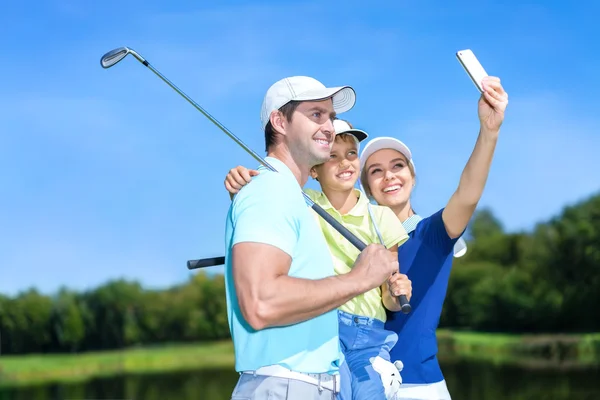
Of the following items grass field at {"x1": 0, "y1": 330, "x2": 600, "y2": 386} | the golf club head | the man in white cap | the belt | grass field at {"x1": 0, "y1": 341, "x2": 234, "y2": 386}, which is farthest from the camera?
grass field at {"x1": 0, "y1": 341, "x2": 234, "y2": 386}

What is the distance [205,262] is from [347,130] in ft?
3.15

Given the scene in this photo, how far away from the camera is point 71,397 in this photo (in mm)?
46156

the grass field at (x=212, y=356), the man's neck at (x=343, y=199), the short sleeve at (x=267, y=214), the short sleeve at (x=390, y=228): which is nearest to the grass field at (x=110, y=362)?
the grass field at (x=212, y=356)

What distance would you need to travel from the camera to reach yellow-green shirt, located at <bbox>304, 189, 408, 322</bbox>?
3133 millimetres

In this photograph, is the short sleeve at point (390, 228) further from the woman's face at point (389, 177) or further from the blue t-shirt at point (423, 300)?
the woman's face at point (389, 177)

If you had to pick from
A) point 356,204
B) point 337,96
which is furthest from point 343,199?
point 337,96

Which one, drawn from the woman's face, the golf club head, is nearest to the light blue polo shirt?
the woman's face

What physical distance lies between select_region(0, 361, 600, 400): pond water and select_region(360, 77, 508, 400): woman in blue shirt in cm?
3161

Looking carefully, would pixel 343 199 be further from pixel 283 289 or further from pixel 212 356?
pixel 212 356

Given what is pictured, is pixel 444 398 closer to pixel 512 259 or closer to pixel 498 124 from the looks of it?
pixel 498 124

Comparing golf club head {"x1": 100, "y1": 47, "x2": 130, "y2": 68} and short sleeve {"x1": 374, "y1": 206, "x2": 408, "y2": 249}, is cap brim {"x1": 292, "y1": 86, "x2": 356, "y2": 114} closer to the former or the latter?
short sleeve {"x1": 374, "y1": 206, "x2": 408, "y2": 249}

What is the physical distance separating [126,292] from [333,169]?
4666 centimetres

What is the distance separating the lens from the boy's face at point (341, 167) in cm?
347

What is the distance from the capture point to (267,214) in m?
2.34
